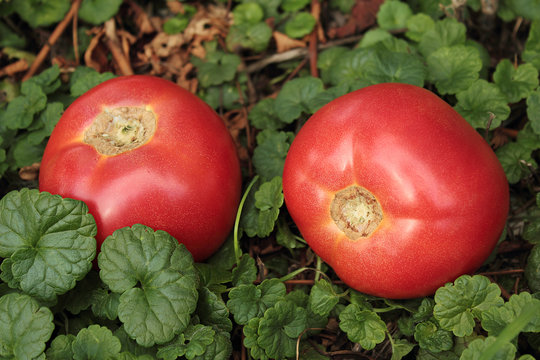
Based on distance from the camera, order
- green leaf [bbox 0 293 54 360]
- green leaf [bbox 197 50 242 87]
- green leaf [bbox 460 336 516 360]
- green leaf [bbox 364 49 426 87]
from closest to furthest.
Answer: green leaf [bbox 460 336 516 360] → green leaf [bbox 0 293 54 360] → green leaf [bbox 364 49 426 87] → green leaf [bbox 197 50 242 87]

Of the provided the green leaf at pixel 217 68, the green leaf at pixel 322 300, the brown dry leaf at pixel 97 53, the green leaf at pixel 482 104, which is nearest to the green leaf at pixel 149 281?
the green leaf at pixel 322 300

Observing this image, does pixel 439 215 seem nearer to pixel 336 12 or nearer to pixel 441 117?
pixel 441 117

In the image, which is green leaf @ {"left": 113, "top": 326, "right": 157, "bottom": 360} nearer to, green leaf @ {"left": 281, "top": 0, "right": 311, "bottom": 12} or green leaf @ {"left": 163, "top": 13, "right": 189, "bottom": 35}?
green leaf @ {"left": 163, "top": 13, "right": 189, "bottom": 35}

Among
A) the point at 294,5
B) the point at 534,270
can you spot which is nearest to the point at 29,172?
the point at 294,5

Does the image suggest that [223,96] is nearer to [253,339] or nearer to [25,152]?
[25,152]

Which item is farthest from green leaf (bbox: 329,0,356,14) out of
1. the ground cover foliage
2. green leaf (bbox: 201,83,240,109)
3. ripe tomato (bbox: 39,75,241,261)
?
ripe tomato (bbox: 39,75,241,261)

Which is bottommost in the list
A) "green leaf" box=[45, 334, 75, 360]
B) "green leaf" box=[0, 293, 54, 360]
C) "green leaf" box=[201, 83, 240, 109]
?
"green leaf" box=[45, 334, 75, 360]

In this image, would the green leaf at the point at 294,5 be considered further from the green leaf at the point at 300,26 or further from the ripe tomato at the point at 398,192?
the ripe tomato at the point at 398,192
